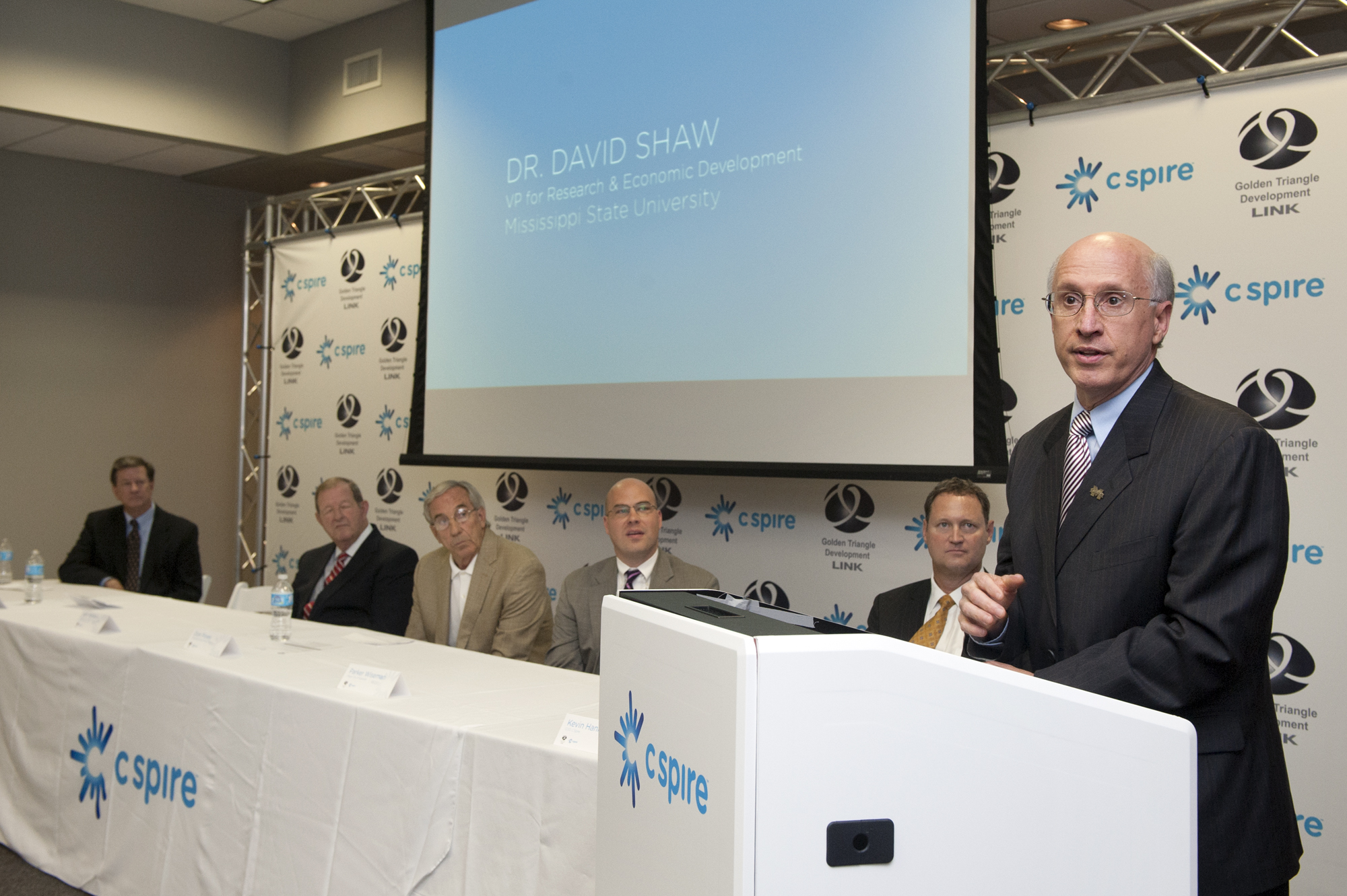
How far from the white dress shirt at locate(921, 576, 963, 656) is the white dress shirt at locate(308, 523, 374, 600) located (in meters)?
2.17

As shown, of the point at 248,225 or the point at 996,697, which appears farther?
the point at 248,225

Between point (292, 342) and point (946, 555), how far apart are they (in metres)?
4.75

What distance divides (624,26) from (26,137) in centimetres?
399

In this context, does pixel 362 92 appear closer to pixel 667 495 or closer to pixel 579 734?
pixel 667 495

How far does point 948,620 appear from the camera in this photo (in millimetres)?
2861

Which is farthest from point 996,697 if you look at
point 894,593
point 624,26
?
point 624,26

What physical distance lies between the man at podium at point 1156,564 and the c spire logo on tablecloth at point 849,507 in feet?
8.23

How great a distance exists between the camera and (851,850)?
3.10 ft

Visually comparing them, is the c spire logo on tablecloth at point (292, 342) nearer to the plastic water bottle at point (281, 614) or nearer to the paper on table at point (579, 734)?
the plastic water bottle at point (281, 614)

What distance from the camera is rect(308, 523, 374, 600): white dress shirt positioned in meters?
4.17

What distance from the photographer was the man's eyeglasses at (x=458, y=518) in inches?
152

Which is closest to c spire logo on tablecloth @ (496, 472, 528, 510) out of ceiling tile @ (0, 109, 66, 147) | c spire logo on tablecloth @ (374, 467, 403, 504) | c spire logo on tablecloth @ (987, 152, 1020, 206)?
c spire logo on tablecloth @ (374, 467, 403, 504)

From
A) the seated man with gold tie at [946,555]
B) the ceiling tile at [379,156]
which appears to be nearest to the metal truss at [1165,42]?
the seated man with gold tie at [946,555]

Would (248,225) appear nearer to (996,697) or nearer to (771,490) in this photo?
(771,490)
